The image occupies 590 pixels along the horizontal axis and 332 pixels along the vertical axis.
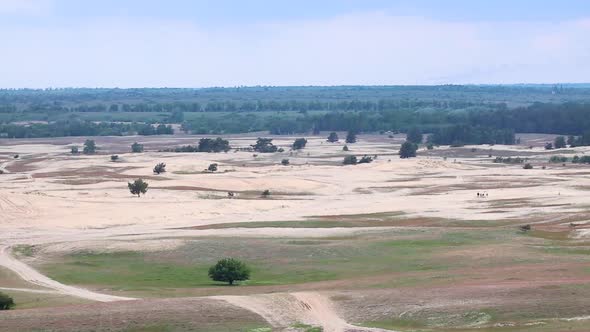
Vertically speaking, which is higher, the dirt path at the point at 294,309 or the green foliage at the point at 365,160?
the dirt path at the point at 294,309

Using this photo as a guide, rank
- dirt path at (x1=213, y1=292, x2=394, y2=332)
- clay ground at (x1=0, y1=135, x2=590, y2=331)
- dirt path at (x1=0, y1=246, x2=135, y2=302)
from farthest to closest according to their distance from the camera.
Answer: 1. dirt path at (x1=0, y1=246, x2=135, y2=302)
2. clay ground at (x1=0, y1=135, x2=590, y2=331)
3. dirt path at (x1=213, y1=292, x2=394, y2=332)

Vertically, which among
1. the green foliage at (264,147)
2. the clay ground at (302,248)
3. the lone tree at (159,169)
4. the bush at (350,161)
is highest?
the clay ground at (302,248)

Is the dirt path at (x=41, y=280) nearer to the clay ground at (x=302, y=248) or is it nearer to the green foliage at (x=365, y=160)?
the clay ground at (x=302, y=248)

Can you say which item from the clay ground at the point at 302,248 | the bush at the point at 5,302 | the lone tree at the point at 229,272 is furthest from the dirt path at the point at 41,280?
the lone tree at the point at 229,272

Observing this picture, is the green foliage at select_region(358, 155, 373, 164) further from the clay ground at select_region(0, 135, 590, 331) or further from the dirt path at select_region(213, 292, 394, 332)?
the dirt path at select_region(213, 292, 394, 332)

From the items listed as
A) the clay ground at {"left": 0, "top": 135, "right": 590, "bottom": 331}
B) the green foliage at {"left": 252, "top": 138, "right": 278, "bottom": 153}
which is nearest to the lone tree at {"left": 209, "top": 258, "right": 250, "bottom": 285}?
the clay ground at {"left": 0, "top": 135, "right": 590, "bottom": 331}

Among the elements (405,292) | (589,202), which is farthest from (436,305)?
(589,202)
